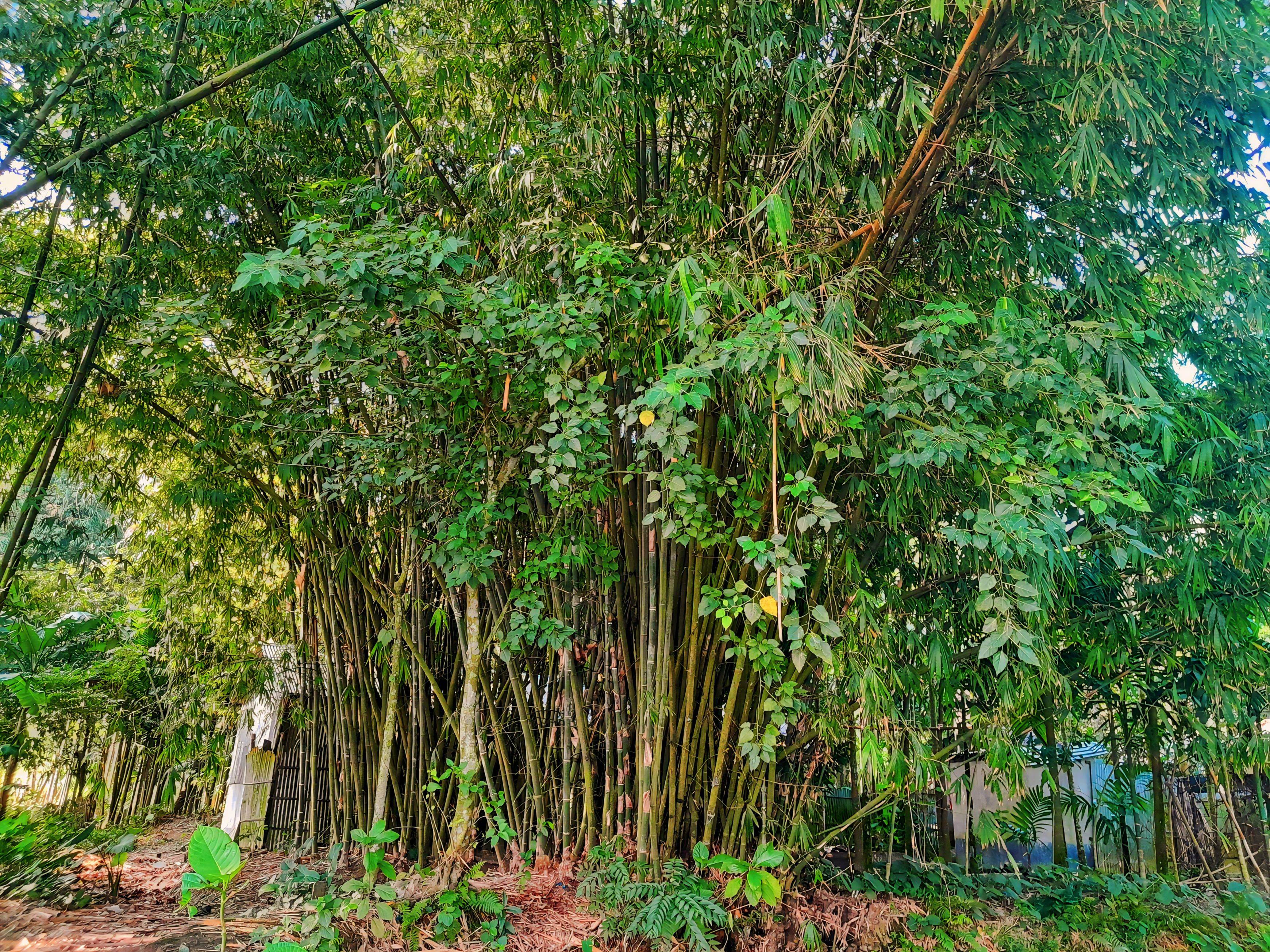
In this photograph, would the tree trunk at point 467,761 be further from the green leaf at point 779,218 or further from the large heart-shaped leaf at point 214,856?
the green leaf at point 779,218

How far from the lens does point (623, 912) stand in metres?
2.14

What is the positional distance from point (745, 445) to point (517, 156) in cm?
126

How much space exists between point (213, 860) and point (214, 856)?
0.03 feet

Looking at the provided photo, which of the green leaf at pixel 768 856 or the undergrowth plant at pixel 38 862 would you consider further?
the undergrowth plant at pixel 38 862

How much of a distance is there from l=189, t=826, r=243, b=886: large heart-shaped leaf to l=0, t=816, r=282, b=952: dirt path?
37 centimetres

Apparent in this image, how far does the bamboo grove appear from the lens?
1.90 m

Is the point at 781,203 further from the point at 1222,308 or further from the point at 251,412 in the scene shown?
the point at 251,412

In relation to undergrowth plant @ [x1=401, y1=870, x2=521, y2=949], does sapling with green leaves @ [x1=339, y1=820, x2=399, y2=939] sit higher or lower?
higher

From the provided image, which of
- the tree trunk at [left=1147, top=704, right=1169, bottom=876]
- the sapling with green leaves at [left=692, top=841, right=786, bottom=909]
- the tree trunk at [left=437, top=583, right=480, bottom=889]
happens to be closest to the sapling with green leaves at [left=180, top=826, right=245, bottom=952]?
the tree trunk at [left=437, top=583, right=480, bottom=889]

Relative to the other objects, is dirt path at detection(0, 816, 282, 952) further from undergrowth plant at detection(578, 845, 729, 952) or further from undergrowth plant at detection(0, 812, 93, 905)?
undergrowth plant at detection(578, 845, 729, 952)

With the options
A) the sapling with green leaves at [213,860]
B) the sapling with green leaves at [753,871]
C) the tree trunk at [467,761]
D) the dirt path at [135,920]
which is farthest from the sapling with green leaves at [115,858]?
the sapling with green leaves at [753,871]

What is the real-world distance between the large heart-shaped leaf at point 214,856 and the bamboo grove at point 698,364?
73 centimetres

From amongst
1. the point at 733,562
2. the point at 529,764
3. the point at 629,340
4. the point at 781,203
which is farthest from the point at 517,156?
the point at 529,764

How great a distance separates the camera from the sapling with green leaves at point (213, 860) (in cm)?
193
